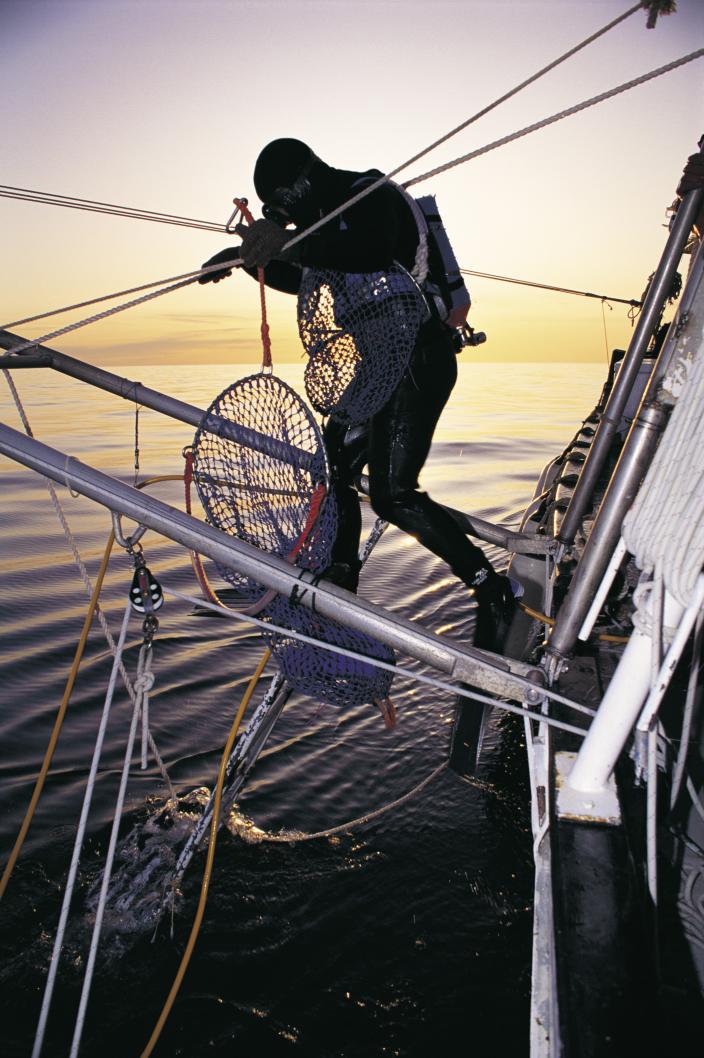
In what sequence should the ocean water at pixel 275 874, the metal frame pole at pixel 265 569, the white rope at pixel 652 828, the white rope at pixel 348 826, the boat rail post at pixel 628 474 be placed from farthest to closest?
the white rope at pixel 348 826, the ocean water at pixel 275 874, the metal frame pole at pixel 265 569, the boat rail post at pixel 628 474, the white rope at pixel 652 828

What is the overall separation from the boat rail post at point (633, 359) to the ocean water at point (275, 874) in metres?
1.76

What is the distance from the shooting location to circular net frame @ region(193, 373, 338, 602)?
2.85 metres

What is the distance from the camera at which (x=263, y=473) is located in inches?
119

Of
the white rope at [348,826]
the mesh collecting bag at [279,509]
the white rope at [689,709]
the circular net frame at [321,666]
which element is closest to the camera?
the white rope at [689,709]

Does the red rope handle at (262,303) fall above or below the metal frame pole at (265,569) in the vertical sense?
above

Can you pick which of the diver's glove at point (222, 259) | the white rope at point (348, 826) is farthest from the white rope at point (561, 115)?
the white rope at point (348, 826)

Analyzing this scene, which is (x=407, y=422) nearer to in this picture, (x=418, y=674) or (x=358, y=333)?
(x=358, y=333)

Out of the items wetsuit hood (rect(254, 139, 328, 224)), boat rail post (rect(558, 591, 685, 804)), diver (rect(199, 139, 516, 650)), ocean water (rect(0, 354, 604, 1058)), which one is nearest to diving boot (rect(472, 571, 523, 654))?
diver (rect(199, 139, 516, 650))

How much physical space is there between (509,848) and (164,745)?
228 cm

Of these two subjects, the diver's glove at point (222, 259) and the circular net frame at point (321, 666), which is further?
the diver's glove at point (222, 259)

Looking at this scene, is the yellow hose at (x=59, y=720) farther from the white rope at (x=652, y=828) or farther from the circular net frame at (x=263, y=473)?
the white rope at (x=652, y=828)

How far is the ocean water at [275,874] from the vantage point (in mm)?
2793

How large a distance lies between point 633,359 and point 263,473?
288 cm

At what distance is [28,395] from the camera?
30.2 meters
